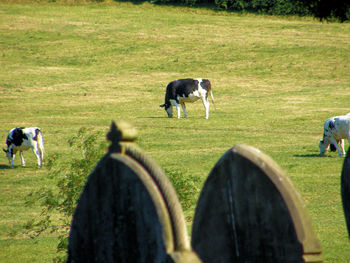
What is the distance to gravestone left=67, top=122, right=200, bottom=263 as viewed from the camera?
3832 millimetres

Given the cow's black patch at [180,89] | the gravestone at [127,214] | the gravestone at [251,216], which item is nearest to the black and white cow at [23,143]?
the cow's black patch at [180,89]

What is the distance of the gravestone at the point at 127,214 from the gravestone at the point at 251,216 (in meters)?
0.75

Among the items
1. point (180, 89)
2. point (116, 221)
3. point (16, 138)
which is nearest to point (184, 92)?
point (180, 89)

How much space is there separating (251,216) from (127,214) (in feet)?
3.13

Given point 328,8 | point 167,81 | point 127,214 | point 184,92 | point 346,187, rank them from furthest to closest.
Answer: point 167,81, point 184,92, point 328,8, point 346,187, point 127,214

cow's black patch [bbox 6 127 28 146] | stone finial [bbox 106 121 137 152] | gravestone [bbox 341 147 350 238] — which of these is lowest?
cow's black patch [bbox 6 127 28 146]

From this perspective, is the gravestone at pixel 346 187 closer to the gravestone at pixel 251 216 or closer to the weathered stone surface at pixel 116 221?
the gravestone at pixel 251 216

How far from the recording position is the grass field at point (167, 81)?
1539cm

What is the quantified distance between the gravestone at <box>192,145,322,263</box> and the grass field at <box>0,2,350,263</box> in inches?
170

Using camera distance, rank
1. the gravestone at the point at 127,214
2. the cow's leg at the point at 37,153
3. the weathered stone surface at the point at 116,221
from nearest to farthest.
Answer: the gravestone at the point at 127,214 → the weathered stone surface at the point at 116,221 → the cow's leg at the point at 37,153

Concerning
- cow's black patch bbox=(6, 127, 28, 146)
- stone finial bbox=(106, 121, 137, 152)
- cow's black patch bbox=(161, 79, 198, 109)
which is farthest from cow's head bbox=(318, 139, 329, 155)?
stone finial bbox=(106, 121, 137, 152)

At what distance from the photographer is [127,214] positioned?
13.5 feet

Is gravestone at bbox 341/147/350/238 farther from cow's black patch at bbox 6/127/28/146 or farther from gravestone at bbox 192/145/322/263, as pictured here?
cow's black patch at bbox 6/127/28/146

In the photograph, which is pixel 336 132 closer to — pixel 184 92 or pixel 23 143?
pixel 23 143
